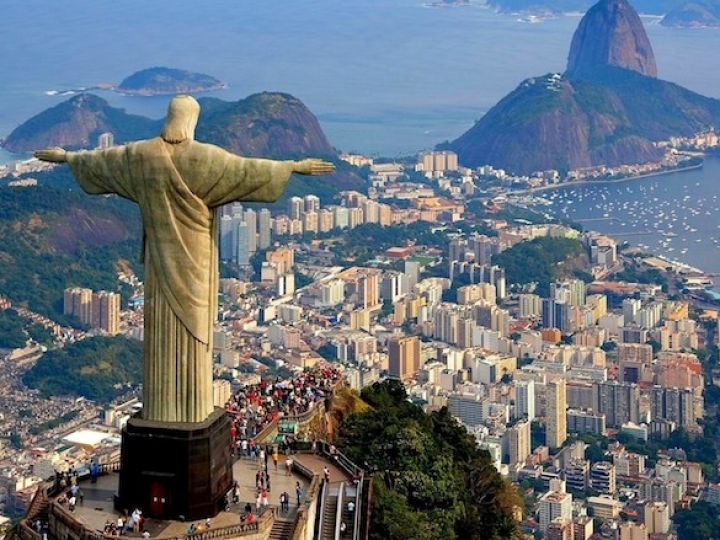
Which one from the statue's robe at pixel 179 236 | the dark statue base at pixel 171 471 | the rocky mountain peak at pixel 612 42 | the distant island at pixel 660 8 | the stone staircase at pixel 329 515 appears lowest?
the stone staircase at pixel 329 515

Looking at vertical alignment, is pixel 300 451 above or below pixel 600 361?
above

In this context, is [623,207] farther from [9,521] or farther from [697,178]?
[9,521]

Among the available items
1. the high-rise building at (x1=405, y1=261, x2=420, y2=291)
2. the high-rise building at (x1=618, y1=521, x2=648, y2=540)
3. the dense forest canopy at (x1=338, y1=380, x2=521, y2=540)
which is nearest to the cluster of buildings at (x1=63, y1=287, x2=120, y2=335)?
the high-rise building at (x1=405, y1=261, x2=420, y2=291)

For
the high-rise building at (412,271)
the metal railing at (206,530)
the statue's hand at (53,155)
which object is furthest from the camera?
the high-rise building at (412,271)

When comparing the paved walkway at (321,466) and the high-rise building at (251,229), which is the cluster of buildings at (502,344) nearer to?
the high-rise building at (251,229)

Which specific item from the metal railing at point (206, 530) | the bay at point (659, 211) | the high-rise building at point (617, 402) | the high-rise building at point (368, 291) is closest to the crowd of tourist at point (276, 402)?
the metal railing at point (206, 530)

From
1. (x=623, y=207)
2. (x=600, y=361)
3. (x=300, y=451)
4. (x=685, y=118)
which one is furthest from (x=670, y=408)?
(x=685, y=118)

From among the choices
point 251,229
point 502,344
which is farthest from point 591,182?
point 502,344
